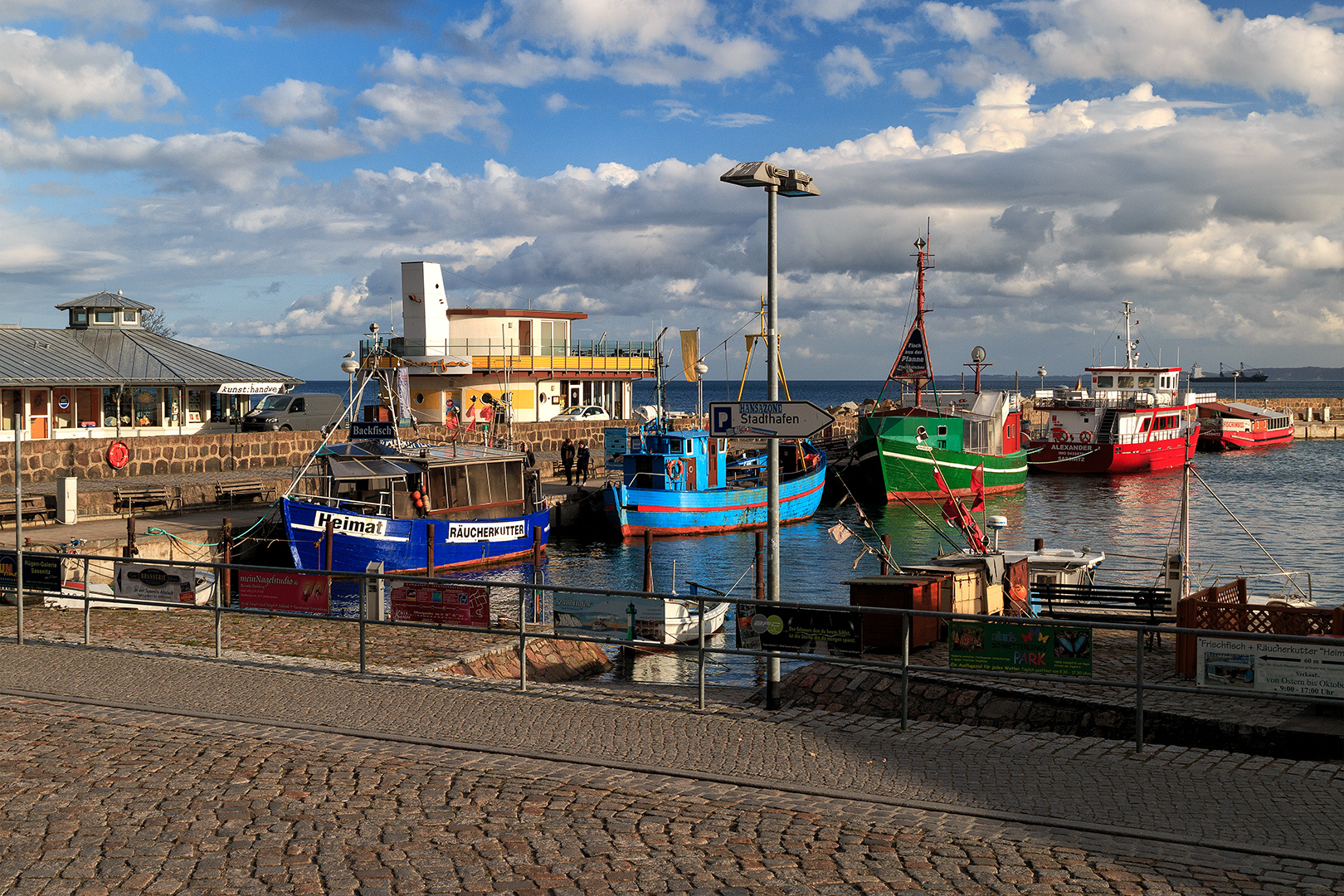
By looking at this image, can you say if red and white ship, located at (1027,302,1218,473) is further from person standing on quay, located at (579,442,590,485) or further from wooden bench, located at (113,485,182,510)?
wooden bench, located at (113,485,182,510)

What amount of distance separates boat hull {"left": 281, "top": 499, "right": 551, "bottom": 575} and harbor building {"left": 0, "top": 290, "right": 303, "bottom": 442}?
12.5 m

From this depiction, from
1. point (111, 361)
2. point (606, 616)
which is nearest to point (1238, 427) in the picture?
point (111, 361)

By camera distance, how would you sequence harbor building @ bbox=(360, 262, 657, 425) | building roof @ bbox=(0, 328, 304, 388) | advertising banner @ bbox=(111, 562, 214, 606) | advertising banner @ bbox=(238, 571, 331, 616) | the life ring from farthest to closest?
1. harbor building @ bbox=(360, 262, 657, 425)
2. building roof @ bbox=(0, 328, 304, 388)
3. the life ring
4. advertising banner @ bbox=(111, 562, 214, 606)
5. advertising banner @ bbox=(238, 571, 331, 616)

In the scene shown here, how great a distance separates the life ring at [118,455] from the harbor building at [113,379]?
2.64 m

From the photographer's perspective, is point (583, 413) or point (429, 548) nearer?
point (429, 548)

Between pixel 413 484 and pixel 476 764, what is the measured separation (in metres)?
20.9

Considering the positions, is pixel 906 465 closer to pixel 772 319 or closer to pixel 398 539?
pixel 398 539

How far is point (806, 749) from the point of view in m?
9.70

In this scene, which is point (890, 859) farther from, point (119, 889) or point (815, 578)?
point (815, 578)

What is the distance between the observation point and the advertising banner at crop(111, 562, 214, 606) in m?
14.0

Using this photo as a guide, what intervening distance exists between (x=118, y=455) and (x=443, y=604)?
85.6 ft

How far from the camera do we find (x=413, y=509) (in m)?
29.3

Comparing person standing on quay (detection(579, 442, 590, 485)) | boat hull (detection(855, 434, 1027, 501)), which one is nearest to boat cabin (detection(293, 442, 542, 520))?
person standing on quay (detection(579, 442, 590, 485))

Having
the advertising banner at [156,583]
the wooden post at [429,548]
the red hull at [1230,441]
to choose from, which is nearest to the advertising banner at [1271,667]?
the advertising banner at [156,583]
